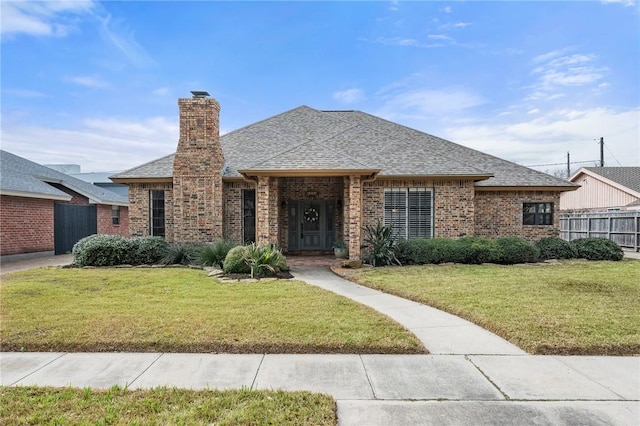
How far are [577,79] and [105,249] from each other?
16867 millimetres

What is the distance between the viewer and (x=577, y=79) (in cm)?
1212

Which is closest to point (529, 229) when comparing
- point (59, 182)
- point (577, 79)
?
point (577, 79)

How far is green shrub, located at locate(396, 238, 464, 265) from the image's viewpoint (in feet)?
37.2

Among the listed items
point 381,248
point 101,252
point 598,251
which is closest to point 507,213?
point 598,251

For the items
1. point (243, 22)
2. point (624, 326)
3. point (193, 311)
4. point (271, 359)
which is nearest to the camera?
point (271, 359)

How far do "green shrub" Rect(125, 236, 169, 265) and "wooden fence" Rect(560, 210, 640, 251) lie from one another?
792 inches

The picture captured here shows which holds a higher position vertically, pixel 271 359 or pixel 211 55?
pixel 211 55

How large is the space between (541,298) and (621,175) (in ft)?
82.9

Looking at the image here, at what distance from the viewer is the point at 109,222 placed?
20.0 metres

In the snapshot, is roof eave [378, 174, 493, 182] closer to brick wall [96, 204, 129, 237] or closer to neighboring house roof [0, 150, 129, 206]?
neighboring house roof [0, 150, 129, 206]

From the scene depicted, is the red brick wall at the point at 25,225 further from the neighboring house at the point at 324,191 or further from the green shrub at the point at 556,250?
the green shrub at the point at 556,250

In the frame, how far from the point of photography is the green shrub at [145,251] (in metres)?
11.4

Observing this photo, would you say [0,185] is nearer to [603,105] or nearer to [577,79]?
[577,79]

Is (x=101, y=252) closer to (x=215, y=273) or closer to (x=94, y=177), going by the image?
(x=215, y=273)
